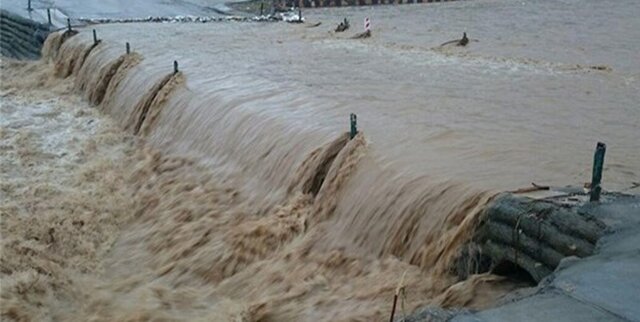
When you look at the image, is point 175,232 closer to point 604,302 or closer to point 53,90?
point 604,302

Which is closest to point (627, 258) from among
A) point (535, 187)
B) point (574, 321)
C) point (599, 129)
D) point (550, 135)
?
point (574, 321)

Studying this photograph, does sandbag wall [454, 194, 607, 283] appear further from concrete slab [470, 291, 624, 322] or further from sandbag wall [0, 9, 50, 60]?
sandbag wall [0, 9, 50, 60]

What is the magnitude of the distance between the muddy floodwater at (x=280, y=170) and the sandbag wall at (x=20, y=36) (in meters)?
3.74

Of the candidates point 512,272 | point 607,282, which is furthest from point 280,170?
point 607,282

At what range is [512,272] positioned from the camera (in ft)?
17.4

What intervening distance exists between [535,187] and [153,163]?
19.6ft

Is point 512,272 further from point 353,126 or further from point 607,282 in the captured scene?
point 353,126

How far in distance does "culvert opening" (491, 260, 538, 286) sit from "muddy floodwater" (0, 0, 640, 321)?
13cm

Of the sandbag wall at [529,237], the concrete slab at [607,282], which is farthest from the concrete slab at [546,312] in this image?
the sandbag wall at [529,237]

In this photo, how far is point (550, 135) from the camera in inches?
331

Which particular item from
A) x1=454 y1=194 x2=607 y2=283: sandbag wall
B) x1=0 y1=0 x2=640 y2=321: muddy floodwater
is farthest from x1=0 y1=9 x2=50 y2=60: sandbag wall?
x1=454 y1=194 x2=607 y2=283: sandbag wall

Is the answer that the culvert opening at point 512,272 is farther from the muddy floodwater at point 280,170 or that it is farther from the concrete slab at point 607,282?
the concrete slab at point 607,282

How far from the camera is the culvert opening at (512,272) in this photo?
521 cm

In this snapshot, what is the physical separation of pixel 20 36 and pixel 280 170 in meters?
14.5
